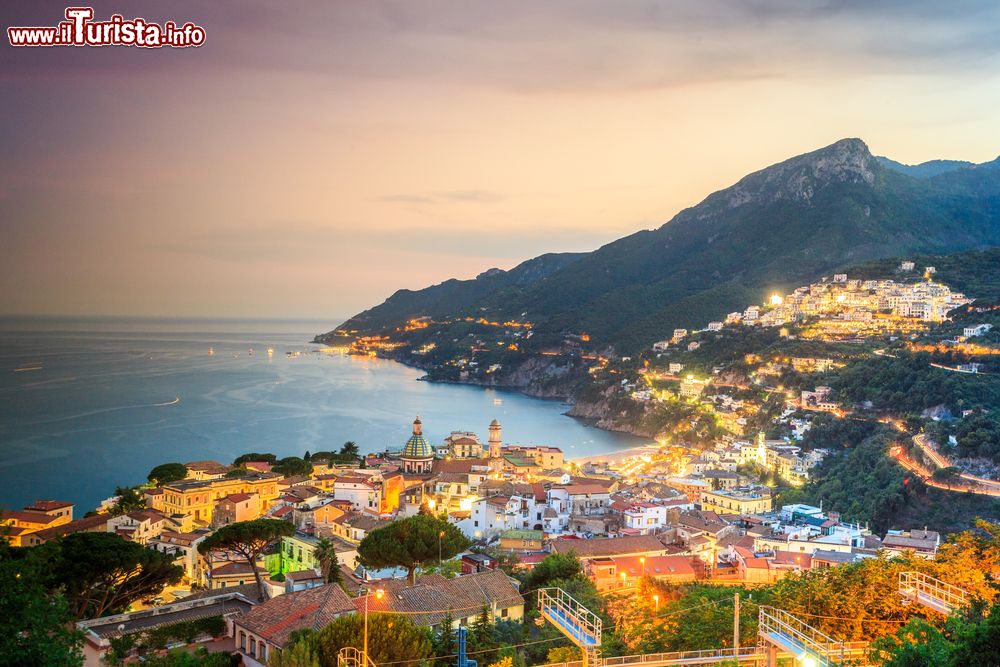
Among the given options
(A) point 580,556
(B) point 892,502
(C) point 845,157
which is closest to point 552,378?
(C) point 845,157

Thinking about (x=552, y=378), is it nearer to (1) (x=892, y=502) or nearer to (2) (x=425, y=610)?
(1) (x=892, y=502)

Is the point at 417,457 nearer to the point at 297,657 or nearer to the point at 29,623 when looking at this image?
the point at 297,657

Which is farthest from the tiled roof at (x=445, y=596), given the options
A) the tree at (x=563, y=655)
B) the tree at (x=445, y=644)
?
the tree at (x=563, y=655)

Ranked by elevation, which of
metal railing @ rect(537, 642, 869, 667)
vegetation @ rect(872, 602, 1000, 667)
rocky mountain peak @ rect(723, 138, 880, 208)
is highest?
rocky mountain peak @ rect(723, 138, 880, 208)

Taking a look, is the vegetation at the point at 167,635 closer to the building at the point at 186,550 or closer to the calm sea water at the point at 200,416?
the building at the point at 186,550

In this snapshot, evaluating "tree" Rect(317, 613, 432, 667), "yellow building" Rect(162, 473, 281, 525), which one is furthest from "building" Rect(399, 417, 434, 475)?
"tree" Rect(317, 613, 432, 667)

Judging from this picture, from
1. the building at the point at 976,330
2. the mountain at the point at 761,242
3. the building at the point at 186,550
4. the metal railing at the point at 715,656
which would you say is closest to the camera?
the metal railing at the point at 715,656

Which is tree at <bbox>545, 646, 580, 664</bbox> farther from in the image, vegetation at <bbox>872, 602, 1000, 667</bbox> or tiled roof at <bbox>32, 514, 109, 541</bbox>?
tiled roof at <bbox>32, 514, 109, 541</bbox>
